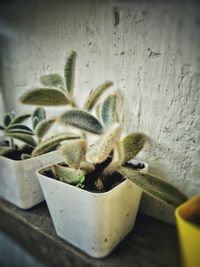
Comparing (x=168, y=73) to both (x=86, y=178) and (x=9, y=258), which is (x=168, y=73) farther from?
(x=9, y=258)

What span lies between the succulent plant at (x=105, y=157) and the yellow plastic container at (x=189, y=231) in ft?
0.05

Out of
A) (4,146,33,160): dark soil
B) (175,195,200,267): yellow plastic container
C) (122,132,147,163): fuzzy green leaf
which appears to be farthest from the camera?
(4,146,33,160): dark soil

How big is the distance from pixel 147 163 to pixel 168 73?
0.16 meters

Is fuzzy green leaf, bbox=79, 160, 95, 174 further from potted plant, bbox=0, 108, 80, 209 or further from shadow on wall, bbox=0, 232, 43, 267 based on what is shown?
shadow on wall, bbox=0, 232, 43, 267

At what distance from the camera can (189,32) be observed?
0.28 metres

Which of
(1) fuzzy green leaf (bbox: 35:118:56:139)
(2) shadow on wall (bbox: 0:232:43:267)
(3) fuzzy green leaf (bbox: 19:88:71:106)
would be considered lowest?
(2) shadow on wall (bbox: 0:232:43:267)

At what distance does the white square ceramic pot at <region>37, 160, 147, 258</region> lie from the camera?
0.30m

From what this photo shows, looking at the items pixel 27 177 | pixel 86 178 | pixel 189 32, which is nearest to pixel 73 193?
pixel 86 178

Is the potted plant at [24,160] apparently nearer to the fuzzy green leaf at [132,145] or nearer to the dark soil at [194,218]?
the fuzzy green leaf at [132,145]

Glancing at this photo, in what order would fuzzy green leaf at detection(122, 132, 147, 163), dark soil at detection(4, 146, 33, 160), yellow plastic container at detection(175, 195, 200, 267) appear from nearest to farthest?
yellow plastic container at detection(175, 195, 200, 267), fuzzy green leaf at detection(122, 132, 147, 163), dark soil at detection(4, 146, 33, 160)

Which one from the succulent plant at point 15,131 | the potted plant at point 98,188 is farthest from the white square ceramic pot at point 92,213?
the succulent plant at point 15,131

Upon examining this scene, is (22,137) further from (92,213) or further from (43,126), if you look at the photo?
(92,213)

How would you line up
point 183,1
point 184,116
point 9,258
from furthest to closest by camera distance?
point 9,258 < point 184,116 < point 183,1

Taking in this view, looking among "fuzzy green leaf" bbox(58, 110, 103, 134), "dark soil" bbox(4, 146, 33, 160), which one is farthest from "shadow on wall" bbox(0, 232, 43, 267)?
"fuzzy green leaf" bbox(58, 110, 103, 134)
